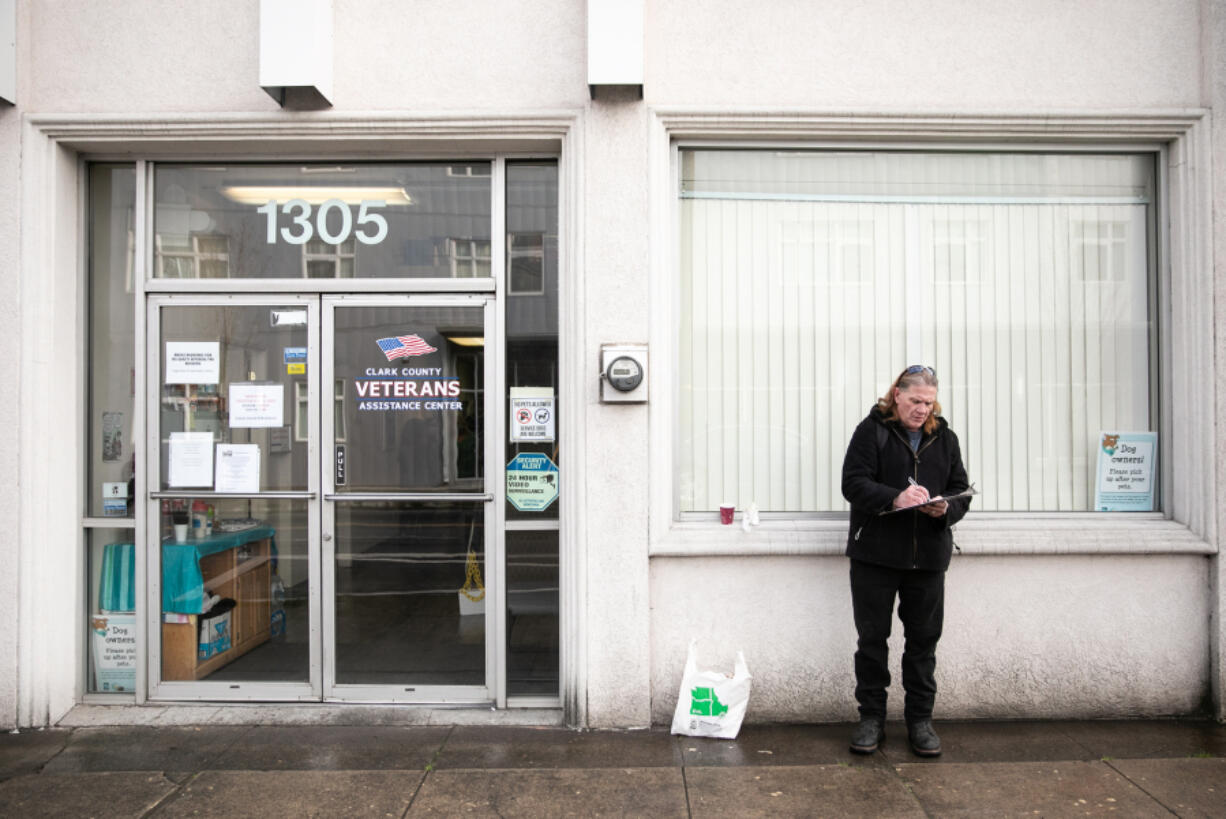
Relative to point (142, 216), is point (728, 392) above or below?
below

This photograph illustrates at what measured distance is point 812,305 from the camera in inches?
203

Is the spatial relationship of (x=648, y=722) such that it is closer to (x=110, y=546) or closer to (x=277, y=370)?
(x=277, y=370)

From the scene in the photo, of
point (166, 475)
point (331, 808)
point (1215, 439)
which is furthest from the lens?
point (166, 475)

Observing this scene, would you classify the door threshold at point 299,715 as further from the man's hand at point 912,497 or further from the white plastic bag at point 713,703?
the man's hand at point 912,497

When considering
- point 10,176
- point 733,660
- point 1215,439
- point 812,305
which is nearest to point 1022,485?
→ point 1215,439

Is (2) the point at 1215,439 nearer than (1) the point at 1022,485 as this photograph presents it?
Yes

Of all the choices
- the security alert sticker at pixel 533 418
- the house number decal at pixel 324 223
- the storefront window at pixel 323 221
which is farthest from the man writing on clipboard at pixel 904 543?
the house number decal at pixel 324 223

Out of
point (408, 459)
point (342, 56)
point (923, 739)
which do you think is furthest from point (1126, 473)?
point (342, 56)

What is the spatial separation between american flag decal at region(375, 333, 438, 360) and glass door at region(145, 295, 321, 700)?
41cm

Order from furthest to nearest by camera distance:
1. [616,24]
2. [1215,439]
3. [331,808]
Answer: [1215,439]
[616,24]
[331,808]

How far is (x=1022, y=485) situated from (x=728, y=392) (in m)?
1.85

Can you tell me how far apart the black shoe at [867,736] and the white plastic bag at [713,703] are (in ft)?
1.90

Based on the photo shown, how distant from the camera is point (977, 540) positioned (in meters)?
4.82

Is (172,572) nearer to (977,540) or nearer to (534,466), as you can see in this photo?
(534,466)
